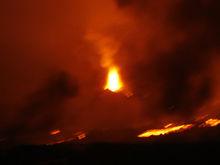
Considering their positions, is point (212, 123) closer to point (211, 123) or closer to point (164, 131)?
point (211, 123)

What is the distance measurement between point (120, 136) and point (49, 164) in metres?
3.65

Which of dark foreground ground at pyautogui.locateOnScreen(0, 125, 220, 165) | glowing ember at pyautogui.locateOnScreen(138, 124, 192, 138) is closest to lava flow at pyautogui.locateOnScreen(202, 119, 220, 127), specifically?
dark foreground ground at pyautogui.locateOnScreen(0, 125, 220, 165)

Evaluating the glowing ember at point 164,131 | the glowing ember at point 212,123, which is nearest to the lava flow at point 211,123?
the glowing ember at point 212,123

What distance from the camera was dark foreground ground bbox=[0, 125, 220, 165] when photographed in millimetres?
21203

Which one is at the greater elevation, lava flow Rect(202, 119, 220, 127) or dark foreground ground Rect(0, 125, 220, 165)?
lava flow Rect(202, 119, 220, 127)

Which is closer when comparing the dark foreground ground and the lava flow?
the dark foreground ground

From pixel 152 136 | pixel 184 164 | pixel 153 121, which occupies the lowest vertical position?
pixel 184 164

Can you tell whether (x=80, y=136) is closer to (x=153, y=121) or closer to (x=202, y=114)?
(x=153, y=121)

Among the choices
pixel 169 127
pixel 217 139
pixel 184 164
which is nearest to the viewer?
pixel 184 164

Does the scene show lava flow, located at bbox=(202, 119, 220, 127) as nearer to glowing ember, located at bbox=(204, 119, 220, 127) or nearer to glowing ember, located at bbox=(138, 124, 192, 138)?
glowing ember, located at bbox=(204, 119, 220, 127)

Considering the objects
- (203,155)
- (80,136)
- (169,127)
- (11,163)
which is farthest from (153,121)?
(11,163)

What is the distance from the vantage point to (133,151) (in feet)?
71.6

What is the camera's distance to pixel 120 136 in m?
23.7

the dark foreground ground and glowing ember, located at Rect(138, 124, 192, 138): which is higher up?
glowing ember, located at Rect(138, 124, 192, 138)
